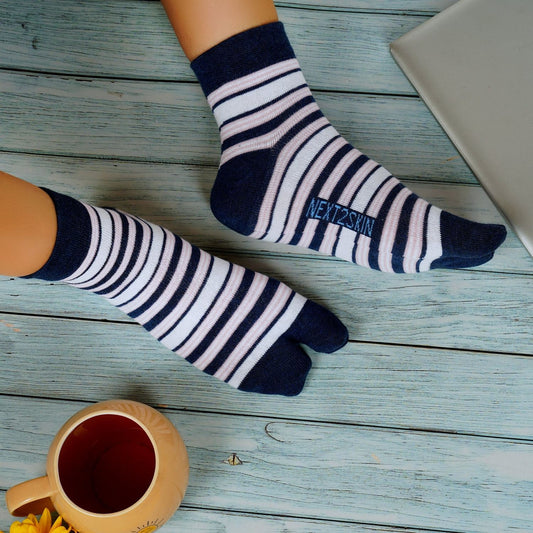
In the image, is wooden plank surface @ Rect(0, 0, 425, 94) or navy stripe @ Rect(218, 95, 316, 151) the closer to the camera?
navy stripe @ Rect(218, 95, 316, 151)

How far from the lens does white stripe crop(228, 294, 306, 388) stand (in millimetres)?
738

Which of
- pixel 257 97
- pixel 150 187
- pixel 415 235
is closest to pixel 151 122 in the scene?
pixel 150 187

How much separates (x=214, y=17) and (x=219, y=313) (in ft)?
1.18

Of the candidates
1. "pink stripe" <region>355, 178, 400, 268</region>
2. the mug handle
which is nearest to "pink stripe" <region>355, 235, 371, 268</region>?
"pink stripe" <region>355, 178, 400, 268</region>

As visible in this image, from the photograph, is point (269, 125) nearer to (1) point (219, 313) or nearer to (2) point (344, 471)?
(1) point (219, 313)

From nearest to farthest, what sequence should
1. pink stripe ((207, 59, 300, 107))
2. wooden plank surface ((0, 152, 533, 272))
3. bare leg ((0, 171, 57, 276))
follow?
bare leg ((0, 171, 57, 276)), pink stripe ((207, 59, 300, 107)), wooden plank surface ((0, 152, 533, 272))

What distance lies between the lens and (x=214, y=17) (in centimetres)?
63

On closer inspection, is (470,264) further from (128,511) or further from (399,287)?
(128,511)

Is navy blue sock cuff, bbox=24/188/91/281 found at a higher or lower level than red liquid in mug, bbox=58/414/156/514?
higher

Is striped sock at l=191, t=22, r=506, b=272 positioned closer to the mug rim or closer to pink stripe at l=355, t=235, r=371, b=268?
pink stripe at l=355, t=235, r=371, b=268

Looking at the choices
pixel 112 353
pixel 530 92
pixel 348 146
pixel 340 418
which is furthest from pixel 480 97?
pixel 112 353

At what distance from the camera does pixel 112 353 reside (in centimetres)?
76

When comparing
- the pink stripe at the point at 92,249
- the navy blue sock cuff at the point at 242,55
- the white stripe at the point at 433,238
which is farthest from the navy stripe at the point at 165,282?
the white stripe at the point at 433,238

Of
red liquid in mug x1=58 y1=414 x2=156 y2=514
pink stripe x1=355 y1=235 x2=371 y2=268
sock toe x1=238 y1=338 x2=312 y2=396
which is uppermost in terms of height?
pink stripe x1=355 y1=235 x2=371 y2=268
